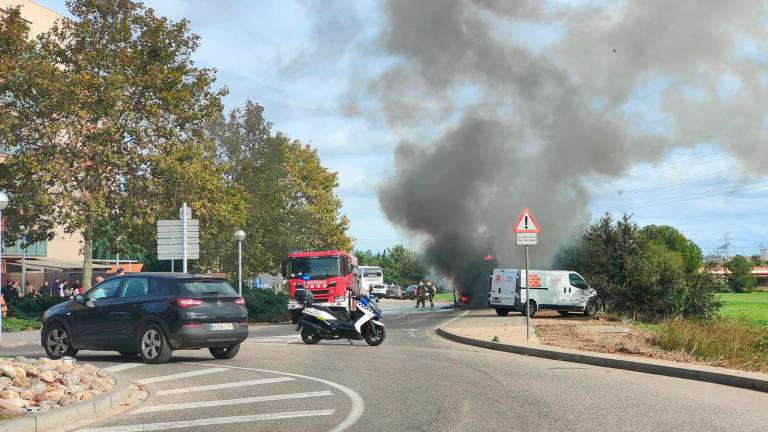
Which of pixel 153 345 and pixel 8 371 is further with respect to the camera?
pixel 153 345

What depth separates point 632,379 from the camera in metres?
11.9

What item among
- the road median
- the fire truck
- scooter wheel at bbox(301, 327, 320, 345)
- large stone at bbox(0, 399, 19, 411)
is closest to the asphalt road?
the road median

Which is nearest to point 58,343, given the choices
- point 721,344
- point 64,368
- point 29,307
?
point 64,368

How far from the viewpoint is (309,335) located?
19047mm

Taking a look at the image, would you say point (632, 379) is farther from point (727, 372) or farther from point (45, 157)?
point (45, 157)

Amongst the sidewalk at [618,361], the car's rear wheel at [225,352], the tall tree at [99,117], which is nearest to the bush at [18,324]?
the tall tree at [99,117]

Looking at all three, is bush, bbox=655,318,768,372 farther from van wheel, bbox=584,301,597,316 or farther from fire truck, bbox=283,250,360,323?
van wheel, bbox=584,301,597,316

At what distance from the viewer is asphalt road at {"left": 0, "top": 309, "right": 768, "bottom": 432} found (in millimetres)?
7961

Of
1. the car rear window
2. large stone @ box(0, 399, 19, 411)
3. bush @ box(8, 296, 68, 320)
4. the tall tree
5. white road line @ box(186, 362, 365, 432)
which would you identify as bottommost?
white road line @ box(186, 362, 365, 432)

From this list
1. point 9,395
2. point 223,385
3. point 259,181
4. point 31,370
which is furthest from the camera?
point 259,181

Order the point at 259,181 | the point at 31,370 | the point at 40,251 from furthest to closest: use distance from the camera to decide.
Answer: the point at 40,251, the point at 259,181, the point at 31,370

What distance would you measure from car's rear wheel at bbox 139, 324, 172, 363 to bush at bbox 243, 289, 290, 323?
17307mm

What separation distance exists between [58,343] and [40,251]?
4789 cm

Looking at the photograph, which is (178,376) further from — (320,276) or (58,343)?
(320,276)
